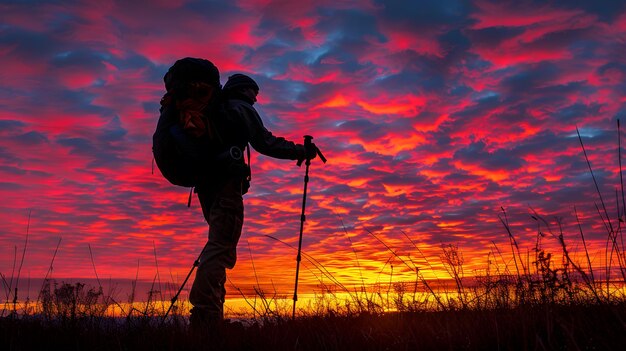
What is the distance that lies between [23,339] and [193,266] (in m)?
1.98

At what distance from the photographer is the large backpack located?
591 cm

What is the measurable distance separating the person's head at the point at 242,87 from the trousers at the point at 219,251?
1298 millimetres

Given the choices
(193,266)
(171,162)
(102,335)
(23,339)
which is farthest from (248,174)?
(23,339)

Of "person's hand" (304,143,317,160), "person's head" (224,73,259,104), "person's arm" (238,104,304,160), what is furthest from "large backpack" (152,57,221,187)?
"person's hand" (304,143,317,160)

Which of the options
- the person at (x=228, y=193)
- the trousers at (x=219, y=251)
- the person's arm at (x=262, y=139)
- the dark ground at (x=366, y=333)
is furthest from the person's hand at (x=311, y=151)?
the dark ground at (x=366, y=333)

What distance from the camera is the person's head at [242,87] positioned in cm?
661

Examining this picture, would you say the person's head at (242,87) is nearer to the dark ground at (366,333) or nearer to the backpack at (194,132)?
the backpack at (194,132)

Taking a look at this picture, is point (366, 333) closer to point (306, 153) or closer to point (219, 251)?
point (219, 251)

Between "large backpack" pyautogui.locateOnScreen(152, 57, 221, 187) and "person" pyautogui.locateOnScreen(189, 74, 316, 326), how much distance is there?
0.23m

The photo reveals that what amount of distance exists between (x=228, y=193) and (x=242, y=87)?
1578mm

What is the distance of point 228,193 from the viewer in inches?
240

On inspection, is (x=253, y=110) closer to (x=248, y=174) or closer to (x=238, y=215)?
(x=248, y=174)

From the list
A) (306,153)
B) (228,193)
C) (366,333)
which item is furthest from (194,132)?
(366,333)

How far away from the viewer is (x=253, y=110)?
6.43 m
